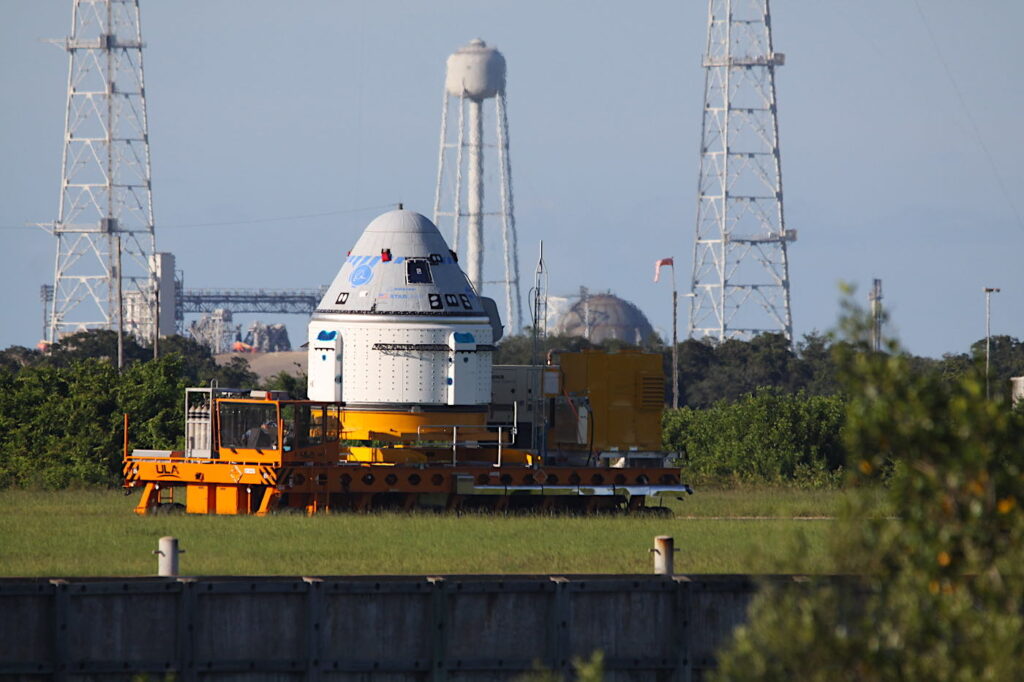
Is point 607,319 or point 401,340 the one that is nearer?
point 401,340

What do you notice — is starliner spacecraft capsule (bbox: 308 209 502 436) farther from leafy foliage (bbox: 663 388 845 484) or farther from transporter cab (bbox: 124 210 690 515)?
leafy foliage (bbox: 663 388 845 484)

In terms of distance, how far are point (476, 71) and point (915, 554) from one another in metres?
151

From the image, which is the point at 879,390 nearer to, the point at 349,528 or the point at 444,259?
the point at 349,528

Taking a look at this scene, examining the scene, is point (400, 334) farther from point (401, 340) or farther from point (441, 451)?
point (441, 451)

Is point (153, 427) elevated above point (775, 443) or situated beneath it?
elevated above

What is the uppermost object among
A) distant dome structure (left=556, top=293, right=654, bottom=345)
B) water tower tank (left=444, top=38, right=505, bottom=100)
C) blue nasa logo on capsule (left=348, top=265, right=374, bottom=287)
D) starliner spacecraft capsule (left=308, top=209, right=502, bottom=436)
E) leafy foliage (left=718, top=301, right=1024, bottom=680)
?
water tower tank (left=444, top=38, right=505, bottom=100)

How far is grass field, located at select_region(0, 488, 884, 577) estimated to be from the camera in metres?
24.9

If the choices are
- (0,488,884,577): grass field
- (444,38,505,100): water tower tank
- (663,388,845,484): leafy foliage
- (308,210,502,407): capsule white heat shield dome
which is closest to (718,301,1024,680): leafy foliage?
(0,488,884,577): grass field

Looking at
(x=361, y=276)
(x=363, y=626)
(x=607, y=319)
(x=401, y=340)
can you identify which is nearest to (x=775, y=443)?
A: (x=401, y=340)

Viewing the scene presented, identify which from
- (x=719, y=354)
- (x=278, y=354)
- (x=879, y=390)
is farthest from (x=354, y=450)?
(x=278, y=354)

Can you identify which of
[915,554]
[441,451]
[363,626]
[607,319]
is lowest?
[363,626]

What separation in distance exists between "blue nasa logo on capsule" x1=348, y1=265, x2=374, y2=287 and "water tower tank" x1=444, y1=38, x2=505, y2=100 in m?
125

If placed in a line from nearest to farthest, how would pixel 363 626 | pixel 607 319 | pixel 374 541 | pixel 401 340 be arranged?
pixel 363 626 < pixel 374 541 < pixel 401 340 < pixel 607 319

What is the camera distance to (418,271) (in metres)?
37.9
